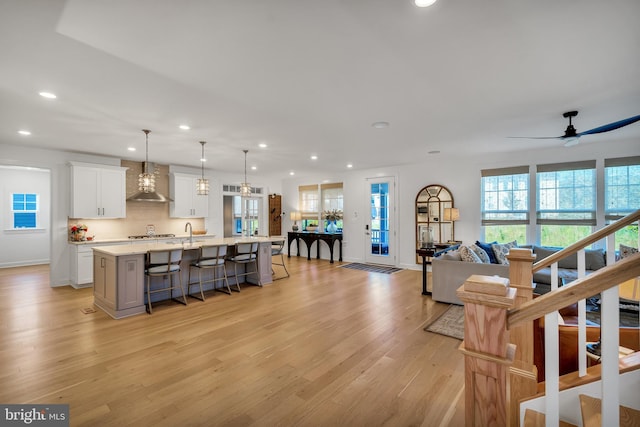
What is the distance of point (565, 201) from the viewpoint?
5.43 m

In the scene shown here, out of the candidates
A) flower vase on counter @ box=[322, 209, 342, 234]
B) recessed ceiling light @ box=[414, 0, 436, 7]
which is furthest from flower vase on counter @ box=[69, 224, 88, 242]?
recessed ceiling light @ box=[414, 0, 436, 7]

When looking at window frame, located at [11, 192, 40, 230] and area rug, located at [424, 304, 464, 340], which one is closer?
area rug, located at [424, 304, 464, 340]

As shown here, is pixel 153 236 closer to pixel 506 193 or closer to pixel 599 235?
pixel 599 235

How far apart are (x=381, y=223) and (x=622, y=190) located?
4531mm

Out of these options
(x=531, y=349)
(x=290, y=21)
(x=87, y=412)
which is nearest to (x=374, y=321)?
(x=531, y=349)

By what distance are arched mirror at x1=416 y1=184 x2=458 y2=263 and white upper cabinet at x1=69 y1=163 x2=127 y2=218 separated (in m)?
6.58

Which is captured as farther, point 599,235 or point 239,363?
point 239,363

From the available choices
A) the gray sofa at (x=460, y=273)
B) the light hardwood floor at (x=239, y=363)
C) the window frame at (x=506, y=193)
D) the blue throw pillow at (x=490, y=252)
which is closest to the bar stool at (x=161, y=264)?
→ the light hardwood floor at (x=239, y=363)

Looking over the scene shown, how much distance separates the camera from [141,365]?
2.68 m

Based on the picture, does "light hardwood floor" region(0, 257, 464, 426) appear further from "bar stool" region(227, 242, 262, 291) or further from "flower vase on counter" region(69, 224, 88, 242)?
"flower vase on counter" region(69, 224, 88, 242)

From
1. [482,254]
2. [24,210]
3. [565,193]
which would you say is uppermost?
[565,193]

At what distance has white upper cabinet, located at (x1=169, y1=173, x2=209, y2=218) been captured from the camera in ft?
23.5

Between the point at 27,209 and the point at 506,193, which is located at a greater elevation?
the point at 506,193

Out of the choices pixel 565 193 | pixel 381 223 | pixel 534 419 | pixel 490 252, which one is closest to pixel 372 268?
pixel 381 223
